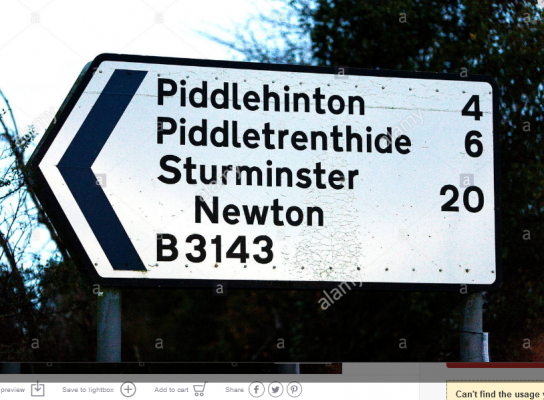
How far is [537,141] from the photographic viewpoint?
7.09 meters

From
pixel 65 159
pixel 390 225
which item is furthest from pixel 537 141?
pixel 65 159

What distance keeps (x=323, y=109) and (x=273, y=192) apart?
50cm

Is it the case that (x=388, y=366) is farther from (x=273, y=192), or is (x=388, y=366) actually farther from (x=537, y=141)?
(x=537, y=141)

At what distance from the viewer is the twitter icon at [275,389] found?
8.14ft

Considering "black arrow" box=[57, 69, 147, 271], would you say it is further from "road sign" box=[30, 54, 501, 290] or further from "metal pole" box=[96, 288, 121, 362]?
"metal pole" box=[96, 288, 121, 362]

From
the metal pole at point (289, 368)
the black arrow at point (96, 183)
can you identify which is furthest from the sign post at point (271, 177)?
the metal pole at point (289, 368)

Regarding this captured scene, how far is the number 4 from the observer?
340cm

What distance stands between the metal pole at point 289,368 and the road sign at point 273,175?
1.87 ft

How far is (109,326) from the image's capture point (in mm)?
2930

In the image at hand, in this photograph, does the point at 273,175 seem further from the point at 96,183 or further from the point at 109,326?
the point at 109,326

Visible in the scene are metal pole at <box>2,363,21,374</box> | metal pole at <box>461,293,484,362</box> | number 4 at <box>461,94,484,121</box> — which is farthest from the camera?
number 4 at <box>461,94,484,121</box>

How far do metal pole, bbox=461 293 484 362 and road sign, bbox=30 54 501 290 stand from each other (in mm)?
103

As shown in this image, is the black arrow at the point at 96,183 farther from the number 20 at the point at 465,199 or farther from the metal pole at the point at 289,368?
the number 20 at the point at 465,199

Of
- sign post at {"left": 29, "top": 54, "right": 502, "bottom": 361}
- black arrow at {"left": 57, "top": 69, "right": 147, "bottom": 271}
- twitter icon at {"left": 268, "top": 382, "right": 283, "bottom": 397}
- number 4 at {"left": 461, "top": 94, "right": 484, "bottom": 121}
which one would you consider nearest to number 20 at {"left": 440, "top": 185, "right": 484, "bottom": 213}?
sign post at {"left": 29, "top": 54, "right": 502, "bottom": 361}
